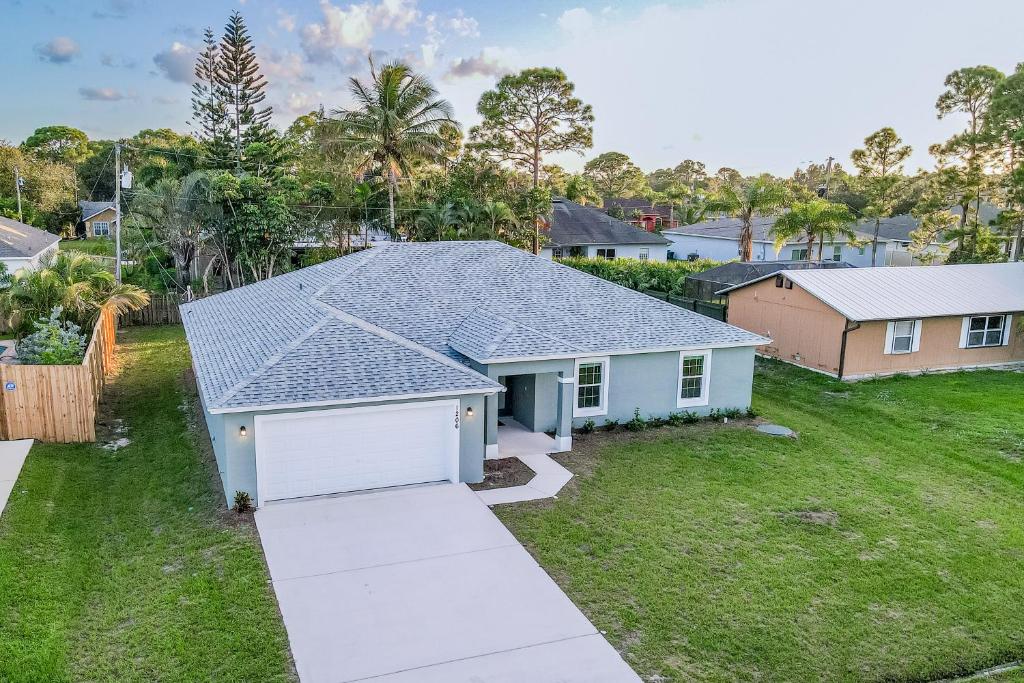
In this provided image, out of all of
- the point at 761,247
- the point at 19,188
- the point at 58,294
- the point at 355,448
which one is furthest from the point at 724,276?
the point at 19,188

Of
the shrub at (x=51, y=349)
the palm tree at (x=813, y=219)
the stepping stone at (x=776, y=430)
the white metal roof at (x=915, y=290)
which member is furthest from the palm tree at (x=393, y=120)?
the stepping stone at (x=776, y=430)

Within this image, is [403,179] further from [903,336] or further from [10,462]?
[10,462]

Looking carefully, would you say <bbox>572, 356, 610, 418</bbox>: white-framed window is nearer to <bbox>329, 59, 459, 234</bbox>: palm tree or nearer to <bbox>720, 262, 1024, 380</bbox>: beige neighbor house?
<bbox>720, 262, 1024, 380</bbox>: beige neighbor house

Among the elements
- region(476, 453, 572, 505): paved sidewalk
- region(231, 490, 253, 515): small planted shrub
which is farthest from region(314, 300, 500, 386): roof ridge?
region(231, 490, 253, 515): small planted shrub

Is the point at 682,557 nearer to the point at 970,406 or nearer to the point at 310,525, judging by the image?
the point at 310,525

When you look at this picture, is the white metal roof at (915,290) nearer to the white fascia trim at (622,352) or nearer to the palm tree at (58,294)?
the white fascia trim at (622,352)
